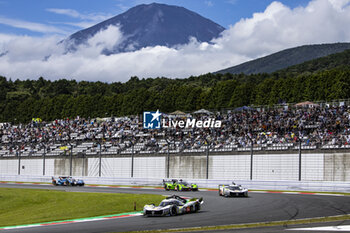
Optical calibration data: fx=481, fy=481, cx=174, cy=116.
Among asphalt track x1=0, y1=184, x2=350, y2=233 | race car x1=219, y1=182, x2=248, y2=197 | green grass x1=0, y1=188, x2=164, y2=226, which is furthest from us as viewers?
race car x1=219, y1=182, x2=248, y2=197

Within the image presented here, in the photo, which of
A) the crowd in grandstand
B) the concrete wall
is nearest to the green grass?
the concrete wall

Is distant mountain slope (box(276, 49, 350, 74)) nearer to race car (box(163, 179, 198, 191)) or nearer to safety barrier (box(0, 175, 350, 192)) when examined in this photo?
safety barrier (box(0, 175, 350, 192))

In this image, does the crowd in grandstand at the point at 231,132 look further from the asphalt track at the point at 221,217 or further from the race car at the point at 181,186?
the asphalt track at the point at 221,217

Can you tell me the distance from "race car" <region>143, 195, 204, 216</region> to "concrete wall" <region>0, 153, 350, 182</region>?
1869 centimetres

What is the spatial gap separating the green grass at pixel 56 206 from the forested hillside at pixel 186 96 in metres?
54.9

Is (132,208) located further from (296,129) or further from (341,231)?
(296,129)

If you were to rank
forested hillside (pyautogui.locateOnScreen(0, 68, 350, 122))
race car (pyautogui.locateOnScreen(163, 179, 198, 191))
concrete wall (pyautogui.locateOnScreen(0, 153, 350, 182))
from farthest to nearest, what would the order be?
forested hillside (pyautogui.locateOnScreen(0, 68, 350, 122)) → concrete wall (pyautogui.locateOnScreen(0, 153, 350, 182)) → race car (pyautogui.locateOnScreen(163, 179, 198, 191))

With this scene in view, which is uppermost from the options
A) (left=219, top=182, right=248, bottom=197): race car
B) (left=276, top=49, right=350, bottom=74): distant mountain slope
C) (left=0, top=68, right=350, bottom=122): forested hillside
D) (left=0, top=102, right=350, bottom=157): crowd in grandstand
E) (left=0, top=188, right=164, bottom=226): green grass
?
(left=276, top=49, right=350, bottom=74): distant mountain slope

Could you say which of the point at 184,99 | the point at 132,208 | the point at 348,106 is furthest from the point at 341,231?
the point at 184,99

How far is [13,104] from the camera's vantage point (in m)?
122

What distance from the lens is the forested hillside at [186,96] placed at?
80.1 metres

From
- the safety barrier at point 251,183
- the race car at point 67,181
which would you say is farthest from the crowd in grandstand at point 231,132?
the race car at point 67,181

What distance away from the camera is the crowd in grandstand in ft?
144

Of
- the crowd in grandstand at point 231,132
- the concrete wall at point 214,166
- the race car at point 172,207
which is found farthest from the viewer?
the crowd in grandstand at point 231,132
